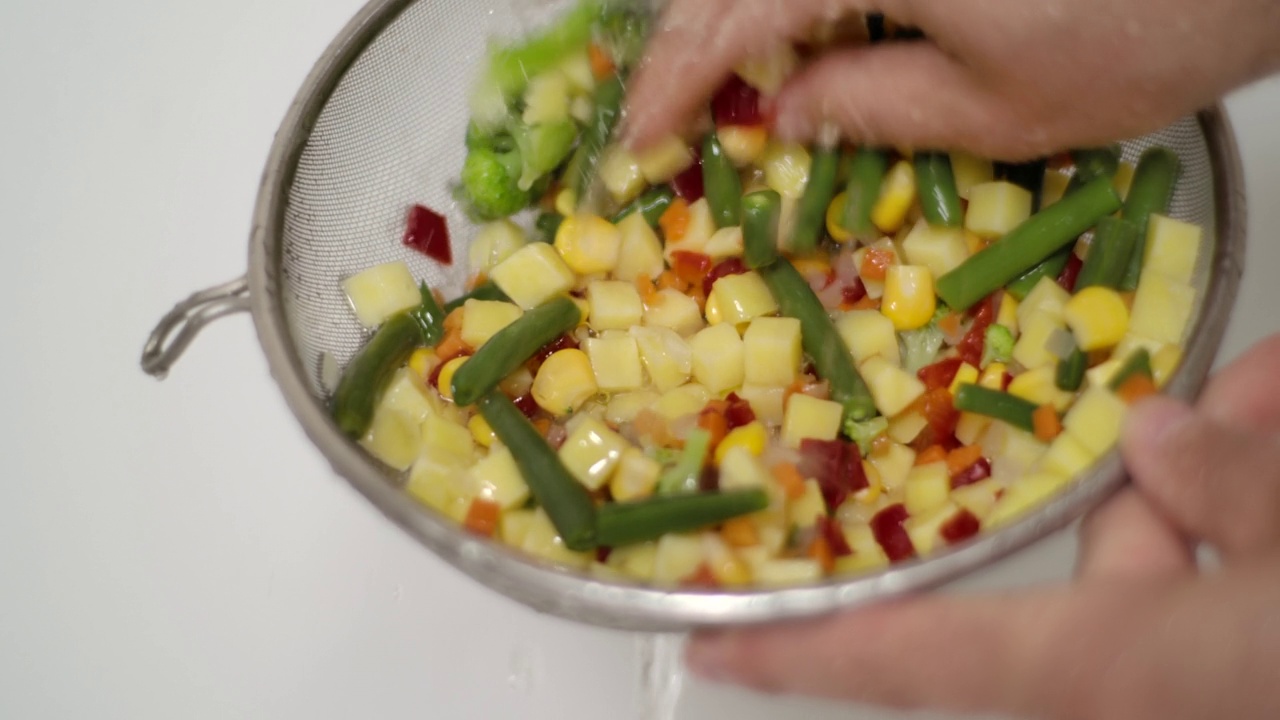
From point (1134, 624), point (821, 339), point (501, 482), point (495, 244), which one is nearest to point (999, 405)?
point (821, 339)

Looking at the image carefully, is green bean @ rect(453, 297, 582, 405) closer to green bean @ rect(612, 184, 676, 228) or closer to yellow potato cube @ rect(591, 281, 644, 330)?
yellow potato cube @ rect(591, 281, 644, 330)

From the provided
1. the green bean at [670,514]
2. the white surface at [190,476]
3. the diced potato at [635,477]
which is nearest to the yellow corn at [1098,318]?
the white surface at [190,476]

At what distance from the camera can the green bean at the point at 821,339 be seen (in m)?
1.45

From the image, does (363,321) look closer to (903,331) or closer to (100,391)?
(100,391)

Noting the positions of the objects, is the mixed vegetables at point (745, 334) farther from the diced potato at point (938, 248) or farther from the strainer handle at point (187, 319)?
the strainer handle at point (187, 319)

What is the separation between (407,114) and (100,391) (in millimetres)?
818

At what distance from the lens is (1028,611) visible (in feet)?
3.08

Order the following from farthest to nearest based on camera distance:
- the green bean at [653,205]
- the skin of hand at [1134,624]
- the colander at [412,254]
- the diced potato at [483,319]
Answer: the green bean at [653,205], the diced potato at [483,319], the colander at [412,254], the skin of hand at [1134,624]

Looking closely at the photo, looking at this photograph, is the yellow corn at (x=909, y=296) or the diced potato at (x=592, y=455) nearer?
the diced potato at (x=592, y=455)

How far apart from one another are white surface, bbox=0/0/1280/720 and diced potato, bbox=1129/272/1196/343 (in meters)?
0.43

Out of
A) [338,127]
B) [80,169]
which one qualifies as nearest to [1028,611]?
[338,127]

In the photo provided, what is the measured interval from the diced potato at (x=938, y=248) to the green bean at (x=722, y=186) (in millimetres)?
293

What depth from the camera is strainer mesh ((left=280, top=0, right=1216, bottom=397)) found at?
1503 millimetres

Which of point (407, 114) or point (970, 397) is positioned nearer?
point (970, 397)
